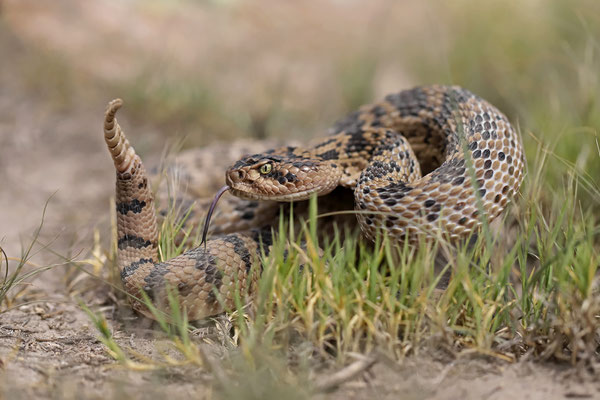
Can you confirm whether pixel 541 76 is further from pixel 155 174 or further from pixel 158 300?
pixel 158 300

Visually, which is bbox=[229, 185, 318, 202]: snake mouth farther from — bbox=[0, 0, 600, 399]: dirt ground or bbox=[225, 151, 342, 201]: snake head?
bbox=[0, 0, 600, 399]: dirt ground

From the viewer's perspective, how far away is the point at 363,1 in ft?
40.5

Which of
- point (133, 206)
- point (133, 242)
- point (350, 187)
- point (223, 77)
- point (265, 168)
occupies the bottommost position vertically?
point (133, 242)

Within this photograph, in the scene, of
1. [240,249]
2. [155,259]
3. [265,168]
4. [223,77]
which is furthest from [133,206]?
[223,77]

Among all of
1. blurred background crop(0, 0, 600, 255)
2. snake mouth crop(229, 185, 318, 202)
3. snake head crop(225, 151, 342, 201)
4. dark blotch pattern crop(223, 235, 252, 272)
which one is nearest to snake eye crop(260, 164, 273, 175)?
snake head crop(225, 151, 342, 201)

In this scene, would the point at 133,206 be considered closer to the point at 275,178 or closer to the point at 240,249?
the point at 240,249

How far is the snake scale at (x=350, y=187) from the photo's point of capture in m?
3.77

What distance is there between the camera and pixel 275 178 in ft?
13.6

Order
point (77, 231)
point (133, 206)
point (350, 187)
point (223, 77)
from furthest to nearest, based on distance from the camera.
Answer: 1. point (223, 77)
2. point (77, 231)
3. point (350, 187)
4. point (133, 206)

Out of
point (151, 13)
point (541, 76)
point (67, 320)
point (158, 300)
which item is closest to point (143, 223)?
point (158, 300)

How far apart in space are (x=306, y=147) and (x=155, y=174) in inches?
65.5

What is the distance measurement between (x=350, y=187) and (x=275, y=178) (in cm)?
67

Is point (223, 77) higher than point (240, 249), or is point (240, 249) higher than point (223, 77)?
point (223, 77)

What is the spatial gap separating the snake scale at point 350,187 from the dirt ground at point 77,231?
0.46 m
